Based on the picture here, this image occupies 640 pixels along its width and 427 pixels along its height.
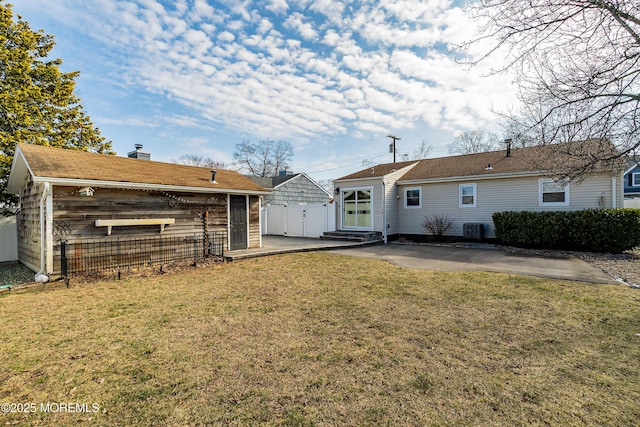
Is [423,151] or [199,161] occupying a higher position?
[199,161]

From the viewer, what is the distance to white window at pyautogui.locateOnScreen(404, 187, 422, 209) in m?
15.1

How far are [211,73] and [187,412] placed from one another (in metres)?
12.0

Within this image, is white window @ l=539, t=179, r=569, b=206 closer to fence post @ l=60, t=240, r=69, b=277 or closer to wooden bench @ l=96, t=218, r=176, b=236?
wooden bench @ l=96, t=218, r=176, b=236

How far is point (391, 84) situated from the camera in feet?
38.6

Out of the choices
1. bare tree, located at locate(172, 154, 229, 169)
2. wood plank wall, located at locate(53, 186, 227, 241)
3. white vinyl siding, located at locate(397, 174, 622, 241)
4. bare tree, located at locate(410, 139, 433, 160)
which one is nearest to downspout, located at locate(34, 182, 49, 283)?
wood plank wall, located at locate(53, 186, 227, 241)

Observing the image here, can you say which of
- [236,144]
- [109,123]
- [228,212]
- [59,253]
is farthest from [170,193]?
[236,144]

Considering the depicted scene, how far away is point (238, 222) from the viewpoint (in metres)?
11.4

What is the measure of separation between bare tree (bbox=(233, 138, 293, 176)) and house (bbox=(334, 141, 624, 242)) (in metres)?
23.5

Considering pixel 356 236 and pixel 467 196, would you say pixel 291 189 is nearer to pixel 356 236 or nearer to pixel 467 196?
pixel 356 236

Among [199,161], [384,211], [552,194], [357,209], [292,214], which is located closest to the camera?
[552,194]

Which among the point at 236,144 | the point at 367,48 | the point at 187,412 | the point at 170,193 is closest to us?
the point at 187,412

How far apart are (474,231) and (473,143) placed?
2341 cm

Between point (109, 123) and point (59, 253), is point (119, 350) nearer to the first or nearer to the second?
point (59, 253)

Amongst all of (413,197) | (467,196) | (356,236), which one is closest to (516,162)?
(467,196)
